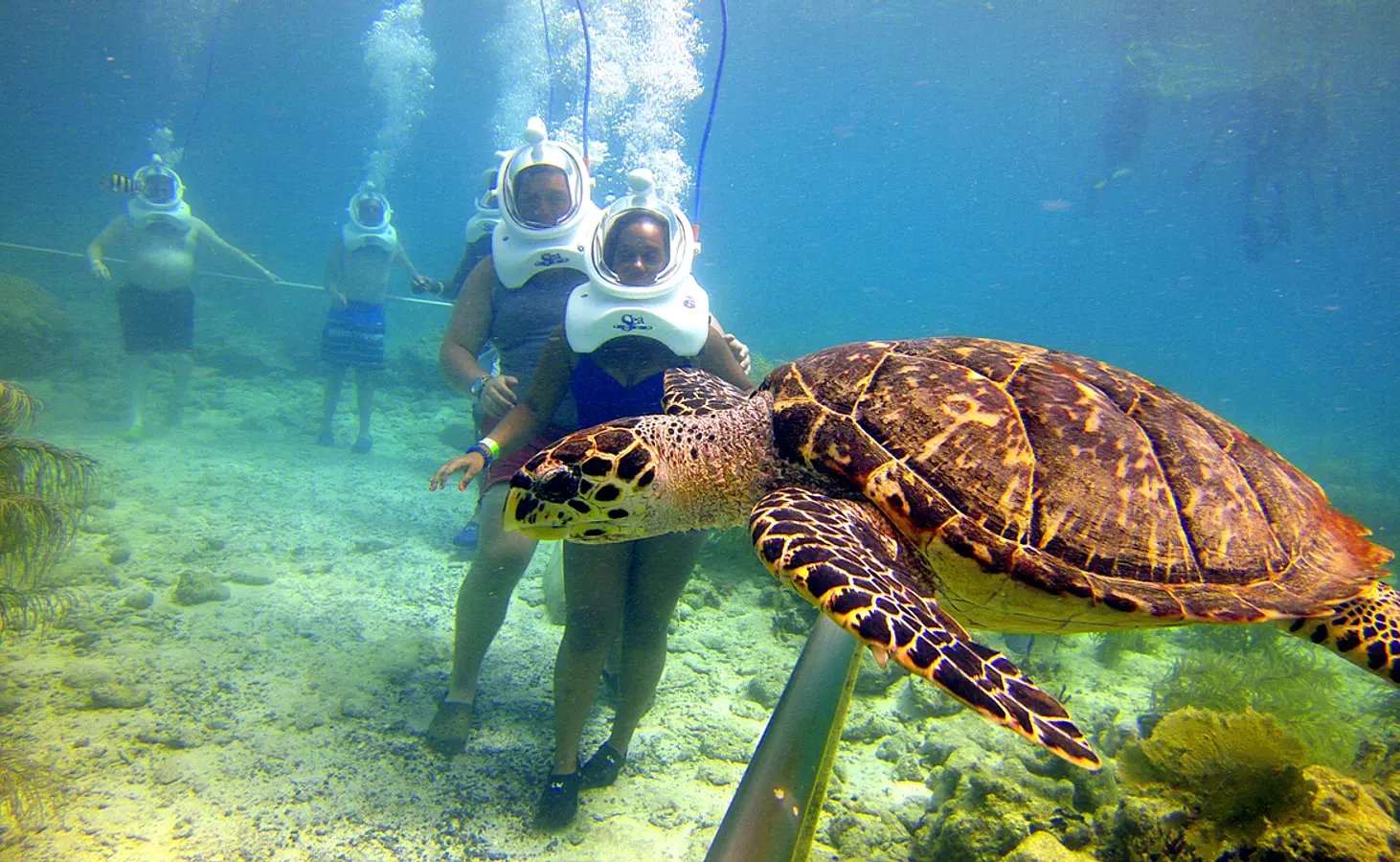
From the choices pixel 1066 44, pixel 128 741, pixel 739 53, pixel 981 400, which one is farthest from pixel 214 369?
pixel 739 53

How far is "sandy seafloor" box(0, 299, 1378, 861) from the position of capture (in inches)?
85.3

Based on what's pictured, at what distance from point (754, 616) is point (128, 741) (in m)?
3.37

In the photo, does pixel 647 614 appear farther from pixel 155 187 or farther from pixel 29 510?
pixel 155 187

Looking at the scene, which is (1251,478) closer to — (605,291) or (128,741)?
(605,291)

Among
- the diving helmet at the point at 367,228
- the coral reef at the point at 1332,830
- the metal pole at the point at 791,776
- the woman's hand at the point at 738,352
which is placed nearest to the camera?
the metal pole at the point at 791,776

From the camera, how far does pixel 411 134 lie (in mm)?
72688

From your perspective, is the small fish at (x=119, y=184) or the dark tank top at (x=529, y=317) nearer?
the dark tank top at (x=529, y=317)

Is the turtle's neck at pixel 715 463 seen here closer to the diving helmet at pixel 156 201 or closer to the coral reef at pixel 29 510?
the coral reef at pixel 29 510

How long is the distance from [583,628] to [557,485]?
0.97 m

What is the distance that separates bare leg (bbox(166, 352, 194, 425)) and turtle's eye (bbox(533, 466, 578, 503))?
833 centimetres

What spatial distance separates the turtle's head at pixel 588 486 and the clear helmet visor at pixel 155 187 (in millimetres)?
8064

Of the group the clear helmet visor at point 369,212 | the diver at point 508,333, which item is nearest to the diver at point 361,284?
the clear helmet visor at point 369,212

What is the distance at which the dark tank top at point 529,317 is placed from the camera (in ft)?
9.64

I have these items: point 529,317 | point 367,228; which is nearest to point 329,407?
point 367,228
